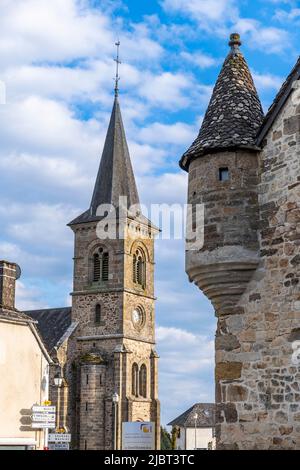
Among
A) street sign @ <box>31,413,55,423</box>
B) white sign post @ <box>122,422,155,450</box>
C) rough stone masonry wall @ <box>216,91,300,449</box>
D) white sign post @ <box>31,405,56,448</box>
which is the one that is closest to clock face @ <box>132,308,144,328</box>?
white sign post @ <box>31,405,56,448</box>

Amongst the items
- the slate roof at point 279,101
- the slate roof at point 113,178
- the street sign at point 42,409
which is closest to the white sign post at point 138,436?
the street sign at point 42,409

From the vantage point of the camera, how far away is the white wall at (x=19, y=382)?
82.0ft

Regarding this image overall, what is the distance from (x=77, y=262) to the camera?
6638 cm

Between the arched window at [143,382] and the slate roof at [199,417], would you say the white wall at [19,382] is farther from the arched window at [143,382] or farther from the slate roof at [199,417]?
the slate roof at [199,417]

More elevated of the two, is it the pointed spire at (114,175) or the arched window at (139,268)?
the pointed spire at (114,175)

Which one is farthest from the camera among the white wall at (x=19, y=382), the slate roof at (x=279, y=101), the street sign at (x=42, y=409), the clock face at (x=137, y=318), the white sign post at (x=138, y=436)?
the clock face at (x=137, y=318)

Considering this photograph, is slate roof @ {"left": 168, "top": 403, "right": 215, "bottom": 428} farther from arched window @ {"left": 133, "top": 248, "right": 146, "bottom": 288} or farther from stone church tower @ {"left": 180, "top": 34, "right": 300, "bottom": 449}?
stone church tower @ {"left": 180, "top": 34, "right": 300, "bottom": 449}

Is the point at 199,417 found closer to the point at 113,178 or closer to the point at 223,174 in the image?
the point at 113,178

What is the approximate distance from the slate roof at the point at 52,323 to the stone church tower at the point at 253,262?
158 ft

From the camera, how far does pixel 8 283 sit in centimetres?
2734

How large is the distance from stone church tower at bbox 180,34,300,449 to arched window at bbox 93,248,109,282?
168 ft
